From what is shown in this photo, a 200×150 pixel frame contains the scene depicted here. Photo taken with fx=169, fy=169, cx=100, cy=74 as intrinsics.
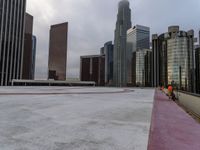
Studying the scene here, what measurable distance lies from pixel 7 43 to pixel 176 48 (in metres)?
92.2

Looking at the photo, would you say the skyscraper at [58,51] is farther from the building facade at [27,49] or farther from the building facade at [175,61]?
the building facade at [175,61]

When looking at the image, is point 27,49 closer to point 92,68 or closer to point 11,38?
point 92,68

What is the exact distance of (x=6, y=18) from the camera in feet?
267

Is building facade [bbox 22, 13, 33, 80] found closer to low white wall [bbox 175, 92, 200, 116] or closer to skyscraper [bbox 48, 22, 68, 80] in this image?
skyscraper [bbox 48, 22, 68, 80]

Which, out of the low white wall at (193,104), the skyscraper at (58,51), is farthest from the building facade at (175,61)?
the skyscraper at (58,51)

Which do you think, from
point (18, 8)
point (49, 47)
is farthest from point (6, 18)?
point (49, 47)

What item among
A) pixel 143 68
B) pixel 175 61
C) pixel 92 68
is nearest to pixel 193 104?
pixel 175 61

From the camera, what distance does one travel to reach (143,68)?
381ft

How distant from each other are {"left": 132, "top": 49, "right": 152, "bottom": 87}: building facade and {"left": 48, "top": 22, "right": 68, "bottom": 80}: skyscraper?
78592 millimetres

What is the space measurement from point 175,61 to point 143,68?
22.3 m

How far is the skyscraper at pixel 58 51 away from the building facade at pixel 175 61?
98.0m

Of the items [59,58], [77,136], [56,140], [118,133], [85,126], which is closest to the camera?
[56,140]

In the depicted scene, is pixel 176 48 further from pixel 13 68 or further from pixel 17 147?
pixel 17 147

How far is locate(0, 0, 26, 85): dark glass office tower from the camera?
8069cm
